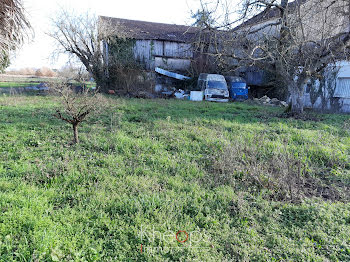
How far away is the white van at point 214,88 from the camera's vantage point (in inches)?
647

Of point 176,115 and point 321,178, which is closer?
point 321,178

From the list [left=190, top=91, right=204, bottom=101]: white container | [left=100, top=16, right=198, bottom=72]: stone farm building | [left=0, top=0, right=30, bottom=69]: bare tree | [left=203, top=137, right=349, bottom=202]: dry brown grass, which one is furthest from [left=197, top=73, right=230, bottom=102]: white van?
[left=0, top=0, right=30, bottom=69]: bare tree

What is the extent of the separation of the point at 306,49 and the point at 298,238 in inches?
368

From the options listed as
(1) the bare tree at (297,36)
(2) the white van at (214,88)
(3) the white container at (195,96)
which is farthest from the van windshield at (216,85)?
(1) the bare tree at (297,36)

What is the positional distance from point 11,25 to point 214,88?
1431 centimetres

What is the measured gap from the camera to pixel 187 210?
3389mm

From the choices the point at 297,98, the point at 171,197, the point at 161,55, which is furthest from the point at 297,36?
the point at 161,55

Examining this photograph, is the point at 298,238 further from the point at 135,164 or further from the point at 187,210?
the point at 135,164

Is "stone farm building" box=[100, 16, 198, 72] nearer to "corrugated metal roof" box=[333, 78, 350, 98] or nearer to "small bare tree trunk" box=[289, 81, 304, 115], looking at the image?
"small bare tree trunk" box=[289, 81, 304, 115]

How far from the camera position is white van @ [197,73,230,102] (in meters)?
16.4

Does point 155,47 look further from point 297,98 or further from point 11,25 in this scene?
point 11,25

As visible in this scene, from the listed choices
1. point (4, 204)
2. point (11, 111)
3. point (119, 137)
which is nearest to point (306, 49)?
point (119, 137)

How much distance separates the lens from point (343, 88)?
1416cm

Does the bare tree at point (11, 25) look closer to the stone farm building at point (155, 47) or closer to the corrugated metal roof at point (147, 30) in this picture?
the corrugated metal roof at point (147, 30)
